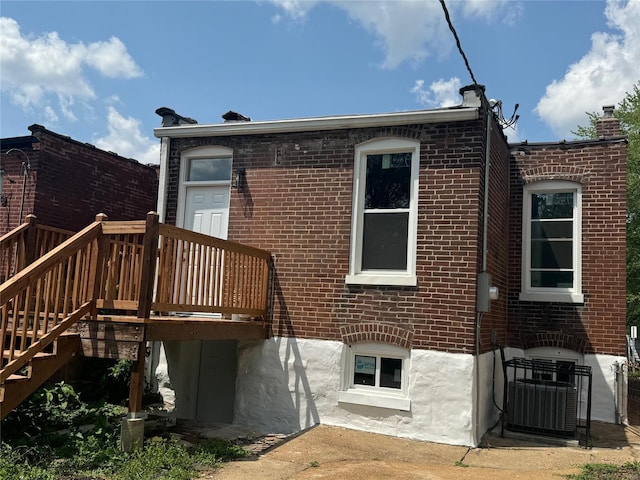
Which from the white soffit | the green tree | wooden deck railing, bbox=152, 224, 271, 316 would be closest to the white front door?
the white soffit

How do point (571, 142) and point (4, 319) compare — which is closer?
point (4, 319)

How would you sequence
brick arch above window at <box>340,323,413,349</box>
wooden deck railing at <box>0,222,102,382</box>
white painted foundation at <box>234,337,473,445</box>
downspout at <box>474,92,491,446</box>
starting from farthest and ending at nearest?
brick arch above window at <box>340,323,413,349</box> < downspout at <box>474,92,491,446</box> < white painted foundation at <box>234,337,473,445</box> < wooden deck railing at <box>0,222,102,382</box>

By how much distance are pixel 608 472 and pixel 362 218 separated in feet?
14.7

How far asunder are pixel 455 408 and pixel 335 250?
2.78 meters

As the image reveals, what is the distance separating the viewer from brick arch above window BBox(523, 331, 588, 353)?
31.3 ft

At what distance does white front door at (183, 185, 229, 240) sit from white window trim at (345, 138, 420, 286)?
2277mm

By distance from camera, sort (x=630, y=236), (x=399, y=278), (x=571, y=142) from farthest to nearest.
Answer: (x=630, y=236)
(x=571, y=142)
(x=399, y=278)

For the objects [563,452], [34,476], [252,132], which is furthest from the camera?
[252,132]

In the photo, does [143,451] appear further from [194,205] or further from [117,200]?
[117,200]

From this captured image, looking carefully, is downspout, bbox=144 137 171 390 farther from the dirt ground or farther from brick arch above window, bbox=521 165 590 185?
brick arch above window, bbox=521 165 590 185

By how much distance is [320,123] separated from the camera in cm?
872

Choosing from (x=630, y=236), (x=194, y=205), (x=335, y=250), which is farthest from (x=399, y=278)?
(x=630, y=236)

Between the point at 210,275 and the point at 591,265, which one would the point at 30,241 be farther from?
the point at 591,265

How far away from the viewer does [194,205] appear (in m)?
9.71
